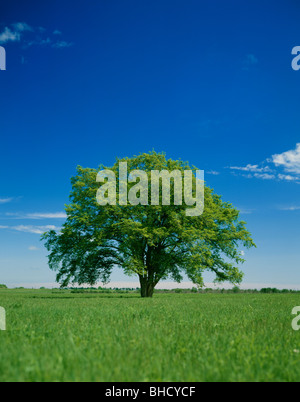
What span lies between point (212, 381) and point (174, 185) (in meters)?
30.2

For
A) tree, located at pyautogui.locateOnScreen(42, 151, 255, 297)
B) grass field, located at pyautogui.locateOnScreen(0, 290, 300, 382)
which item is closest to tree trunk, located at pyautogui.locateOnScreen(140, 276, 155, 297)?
tree, located at pyautogui.locateOnScreen(42, 151, 255, 297)

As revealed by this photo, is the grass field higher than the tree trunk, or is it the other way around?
the grass field

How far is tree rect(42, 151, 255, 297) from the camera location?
107 ft

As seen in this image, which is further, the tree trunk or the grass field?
the tree trunk

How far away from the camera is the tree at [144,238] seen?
32500mm

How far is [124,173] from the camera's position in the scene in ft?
117

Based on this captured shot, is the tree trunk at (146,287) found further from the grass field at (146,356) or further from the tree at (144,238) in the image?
the grass field at (146,356)

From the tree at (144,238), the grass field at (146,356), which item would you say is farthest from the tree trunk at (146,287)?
the grass field at (146,356)

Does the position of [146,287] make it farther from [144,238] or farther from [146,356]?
[146,356]

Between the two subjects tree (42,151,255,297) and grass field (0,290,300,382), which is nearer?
grass field (0,290,300,382)

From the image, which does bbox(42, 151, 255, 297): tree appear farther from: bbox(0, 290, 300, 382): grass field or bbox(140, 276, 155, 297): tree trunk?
bbox(0, 290, 300, 382): grass field

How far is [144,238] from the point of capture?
33.5 m
